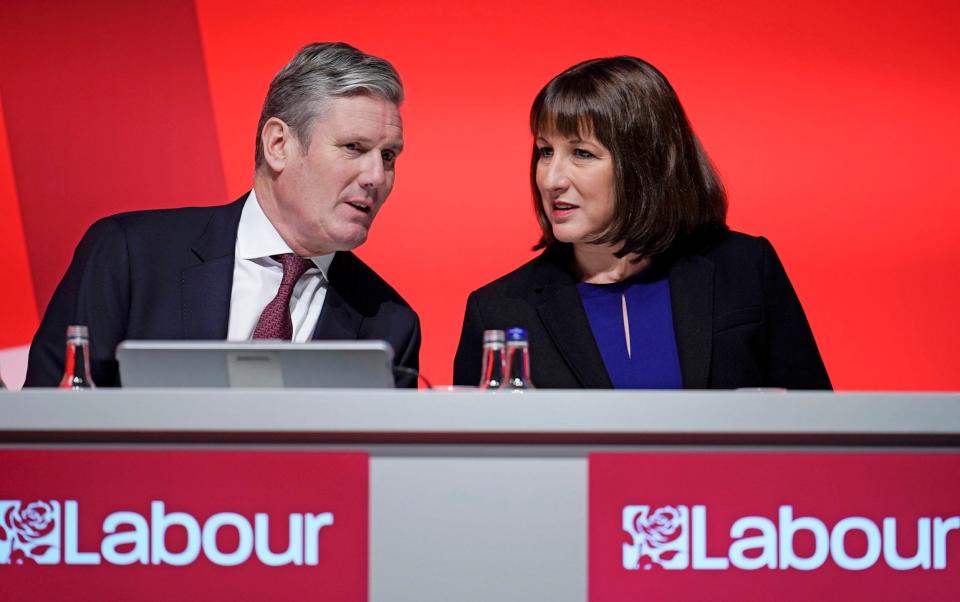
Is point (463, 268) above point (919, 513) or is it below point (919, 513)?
above

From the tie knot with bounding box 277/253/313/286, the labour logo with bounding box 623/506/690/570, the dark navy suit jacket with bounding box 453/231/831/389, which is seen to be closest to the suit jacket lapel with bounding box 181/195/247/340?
the tie knot with bounding box 277/253/313/286

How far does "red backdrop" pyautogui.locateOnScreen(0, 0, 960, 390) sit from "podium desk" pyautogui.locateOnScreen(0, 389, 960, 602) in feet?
6.37

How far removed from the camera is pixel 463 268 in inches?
130

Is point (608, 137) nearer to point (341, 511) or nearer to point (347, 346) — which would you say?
point (347, 346)

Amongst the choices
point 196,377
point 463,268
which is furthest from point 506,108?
point 196,377

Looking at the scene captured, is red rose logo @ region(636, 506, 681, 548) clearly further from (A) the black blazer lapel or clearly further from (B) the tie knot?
(B) the tie knot

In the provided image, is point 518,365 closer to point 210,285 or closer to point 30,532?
point 30,532

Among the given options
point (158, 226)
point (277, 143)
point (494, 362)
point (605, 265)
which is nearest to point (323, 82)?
point (277, 143)

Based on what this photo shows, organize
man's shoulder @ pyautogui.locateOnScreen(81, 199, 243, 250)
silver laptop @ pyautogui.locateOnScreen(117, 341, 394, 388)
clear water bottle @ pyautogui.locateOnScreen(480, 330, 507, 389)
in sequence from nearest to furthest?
silver laptop @ pyautogui.locateOnScreen(117, 341, 394, 388), clear water bottle @ pyautogui.locateOnScreen(480, 330, 507, 389), man's shoulder @ pyautogui.locateOnScreen(81, 199, 243, 250)

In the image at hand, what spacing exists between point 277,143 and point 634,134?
0.77 meters

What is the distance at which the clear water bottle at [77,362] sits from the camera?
168cm

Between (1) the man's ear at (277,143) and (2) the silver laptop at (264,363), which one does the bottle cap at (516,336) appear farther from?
(1) the man's ear at (277,143)

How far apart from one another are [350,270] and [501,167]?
A: 962 mm

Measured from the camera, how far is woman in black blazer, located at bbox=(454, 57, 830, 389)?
2.29 metres
